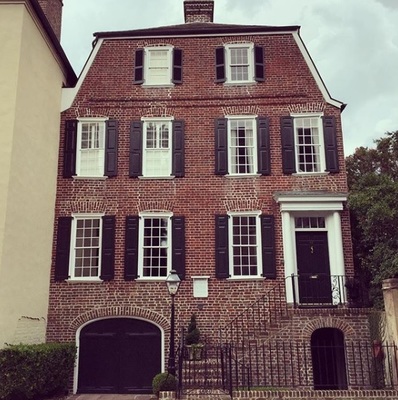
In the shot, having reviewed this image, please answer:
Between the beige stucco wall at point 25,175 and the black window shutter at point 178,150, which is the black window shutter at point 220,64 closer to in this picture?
the black window shutter at point 178,150

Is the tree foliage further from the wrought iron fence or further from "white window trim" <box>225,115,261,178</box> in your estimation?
"white window trim" <box>225,115,261,178</box>

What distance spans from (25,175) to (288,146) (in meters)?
7.88

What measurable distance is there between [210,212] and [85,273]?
13.7 ft

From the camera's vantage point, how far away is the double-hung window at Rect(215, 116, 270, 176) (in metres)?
15.3

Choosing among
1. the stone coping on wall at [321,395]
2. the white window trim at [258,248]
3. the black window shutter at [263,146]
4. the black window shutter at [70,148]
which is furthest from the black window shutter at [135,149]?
the stone coping on wall at [321,395]

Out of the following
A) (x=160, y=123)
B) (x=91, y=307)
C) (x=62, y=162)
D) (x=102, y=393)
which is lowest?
(x=102, y=393)

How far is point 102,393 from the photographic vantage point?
44.9ft

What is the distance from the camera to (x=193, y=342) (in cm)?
1319

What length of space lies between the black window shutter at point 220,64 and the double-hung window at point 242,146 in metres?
1.48

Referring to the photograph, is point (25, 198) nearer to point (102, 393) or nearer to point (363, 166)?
point (102, 393)

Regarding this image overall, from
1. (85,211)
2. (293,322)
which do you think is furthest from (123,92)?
(293,322)

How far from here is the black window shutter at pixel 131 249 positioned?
47.2ft

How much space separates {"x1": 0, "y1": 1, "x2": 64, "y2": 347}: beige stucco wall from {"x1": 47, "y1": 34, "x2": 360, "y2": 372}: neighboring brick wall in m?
0.85

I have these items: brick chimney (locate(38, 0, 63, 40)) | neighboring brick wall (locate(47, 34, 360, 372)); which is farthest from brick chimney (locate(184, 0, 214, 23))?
brick chimney (locate(38, 0, 63, 40))
